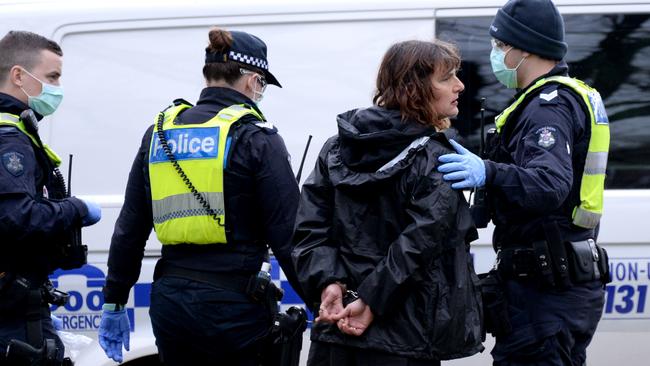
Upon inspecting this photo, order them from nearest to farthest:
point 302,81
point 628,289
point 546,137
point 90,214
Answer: point 546,137
point 90,214
point 628,289
point 302,81

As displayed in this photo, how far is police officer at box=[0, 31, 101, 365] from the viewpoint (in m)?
3.84

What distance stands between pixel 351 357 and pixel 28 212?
1337 mm

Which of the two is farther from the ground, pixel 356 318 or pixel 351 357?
pixel 356 318

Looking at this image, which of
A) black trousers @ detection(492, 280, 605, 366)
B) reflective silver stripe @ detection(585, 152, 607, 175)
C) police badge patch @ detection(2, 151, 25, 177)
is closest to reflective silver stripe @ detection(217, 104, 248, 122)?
police badge patch @ detection(2, 151, 25, 177)

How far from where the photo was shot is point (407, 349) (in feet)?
10.3

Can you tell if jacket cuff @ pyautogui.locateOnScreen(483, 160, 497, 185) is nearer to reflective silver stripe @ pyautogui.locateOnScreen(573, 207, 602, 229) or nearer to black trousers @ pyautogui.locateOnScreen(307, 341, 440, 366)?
reflective silver stripe @ pyautogui.locateOnScreen(573, 207, 602, 229)

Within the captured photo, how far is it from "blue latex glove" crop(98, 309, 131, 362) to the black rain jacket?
116 cm

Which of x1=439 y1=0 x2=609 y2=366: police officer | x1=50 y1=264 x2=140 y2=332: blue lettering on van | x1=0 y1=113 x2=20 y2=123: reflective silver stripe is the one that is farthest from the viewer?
x1=50 y1=264 x2=140 y2=332: blue lettering on van

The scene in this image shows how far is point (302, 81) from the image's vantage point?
4.74m

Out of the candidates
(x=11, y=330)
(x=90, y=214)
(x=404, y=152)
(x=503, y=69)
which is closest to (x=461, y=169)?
(x=404, y=152)

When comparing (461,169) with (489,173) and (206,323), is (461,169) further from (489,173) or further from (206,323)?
(206,323)

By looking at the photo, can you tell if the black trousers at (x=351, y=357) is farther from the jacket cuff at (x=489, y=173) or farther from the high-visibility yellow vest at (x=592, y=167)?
the high-visibility yellow vest at (x=592, y=167)

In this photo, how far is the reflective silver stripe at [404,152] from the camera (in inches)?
125

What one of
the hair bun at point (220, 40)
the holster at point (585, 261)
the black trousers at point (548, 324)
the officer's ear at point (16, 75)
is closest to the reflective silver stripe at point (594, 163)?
the holster at point (585, 261)
